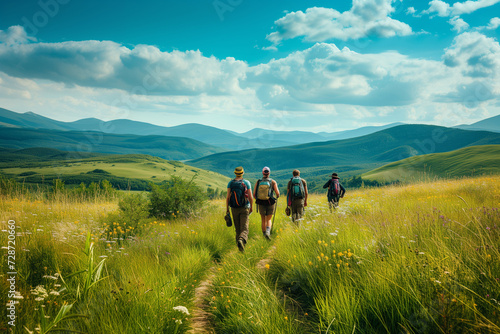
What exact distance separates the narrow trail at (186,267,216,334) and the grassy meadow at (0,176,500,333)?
0.02m

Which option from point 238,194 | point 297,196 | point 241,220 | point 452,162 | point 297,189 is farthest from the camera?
point 452,162

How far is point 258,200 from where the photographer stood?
8750 millimetres

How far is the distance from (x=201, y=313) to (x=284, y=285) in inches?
60.4

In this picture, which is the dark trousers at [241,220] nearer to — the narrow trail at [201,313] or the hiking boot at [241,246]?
the hiking boot at [241,246]

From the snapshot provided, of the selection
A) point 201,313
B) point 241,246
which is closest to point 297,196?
point 241,246

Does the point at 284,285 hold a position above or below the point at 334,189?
below

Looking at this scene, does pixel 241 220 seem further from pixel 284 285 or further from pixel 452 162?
pixel 452 162

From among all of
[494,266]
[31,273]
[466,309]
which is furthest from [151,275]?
[494,266]

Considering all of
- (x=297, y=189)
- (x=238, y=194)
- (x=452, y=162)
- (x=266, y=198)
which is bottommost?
(x=452, y=162)

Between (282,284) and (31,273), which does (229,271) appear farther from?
(31,273)

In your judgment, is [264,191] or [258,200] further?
[258,200]

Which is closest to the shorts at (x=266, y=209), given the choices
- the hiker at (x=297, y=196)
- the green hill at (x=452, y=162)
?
the hiker at (x=297, y=196)

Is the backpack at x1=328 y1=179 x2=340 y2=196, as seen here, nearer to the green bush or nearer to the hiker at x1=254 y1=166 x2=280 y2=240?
the hiker at x1=254 y1=166 x2=280 y2=240

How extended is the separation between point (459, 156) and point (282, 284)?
166308mm
